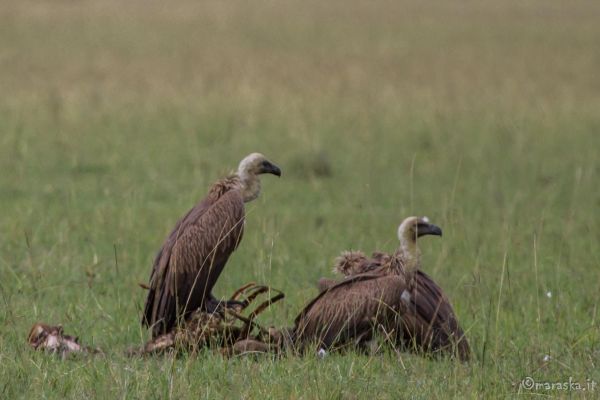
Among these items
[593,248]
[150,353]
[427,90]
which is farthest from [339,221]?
[427,90]

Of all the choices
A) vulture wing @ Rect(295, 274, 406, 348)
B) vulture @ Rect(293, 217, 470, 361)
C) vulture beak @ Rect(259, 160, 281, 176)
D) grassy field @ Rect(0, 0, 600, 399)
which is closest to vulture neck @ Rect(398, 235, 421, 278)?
vulture @ Rect(293, 217, 470, 361)

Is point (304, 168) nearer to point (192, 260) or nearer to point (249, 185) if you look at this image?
point (249, 185)

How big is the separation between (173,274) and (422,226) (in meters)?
1.33

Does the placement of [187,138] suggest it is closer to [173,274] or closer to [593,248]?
[593,248]

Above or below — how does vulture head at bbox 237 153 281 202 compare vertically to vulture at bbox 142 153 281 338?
above

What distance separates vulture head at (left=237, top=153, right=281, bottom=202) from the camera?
7.19m

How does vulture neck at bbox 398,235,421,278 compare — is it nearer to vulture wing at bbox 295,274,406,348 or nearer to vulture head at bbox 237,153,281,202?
vulture wing at bbox 295,274,406,348

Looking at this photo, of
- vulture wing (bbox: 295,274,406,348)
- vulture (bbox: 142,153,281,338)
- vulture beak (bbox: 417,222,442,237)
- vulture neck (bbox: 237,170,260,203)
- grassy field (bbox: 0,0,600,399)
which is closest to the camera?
grassy field (bbox: 0,0,600,399)

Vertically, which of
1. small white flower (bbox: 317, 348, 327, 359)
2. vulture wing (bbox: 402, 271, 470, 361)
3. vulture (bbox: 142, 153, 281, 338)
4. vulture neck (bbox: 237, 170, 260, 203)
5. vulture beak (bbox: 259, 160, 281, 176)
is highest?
vulture beak (bbox: 259, 160, 281, 176)

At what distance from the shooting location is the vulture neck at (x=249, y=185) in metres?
7.16

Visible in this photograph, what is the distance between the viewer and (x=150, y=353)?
20.4ft

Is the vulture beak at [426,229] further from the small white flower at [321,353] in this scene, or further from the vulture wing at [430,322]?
the small white flower at [321,353]

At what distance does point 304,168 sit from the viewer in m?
12.9

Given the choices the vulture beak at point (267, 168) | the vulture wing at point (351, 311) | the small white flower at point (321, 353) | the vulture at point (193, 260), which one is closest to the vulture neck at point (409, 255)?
the vulture wing at point (351, 311)
